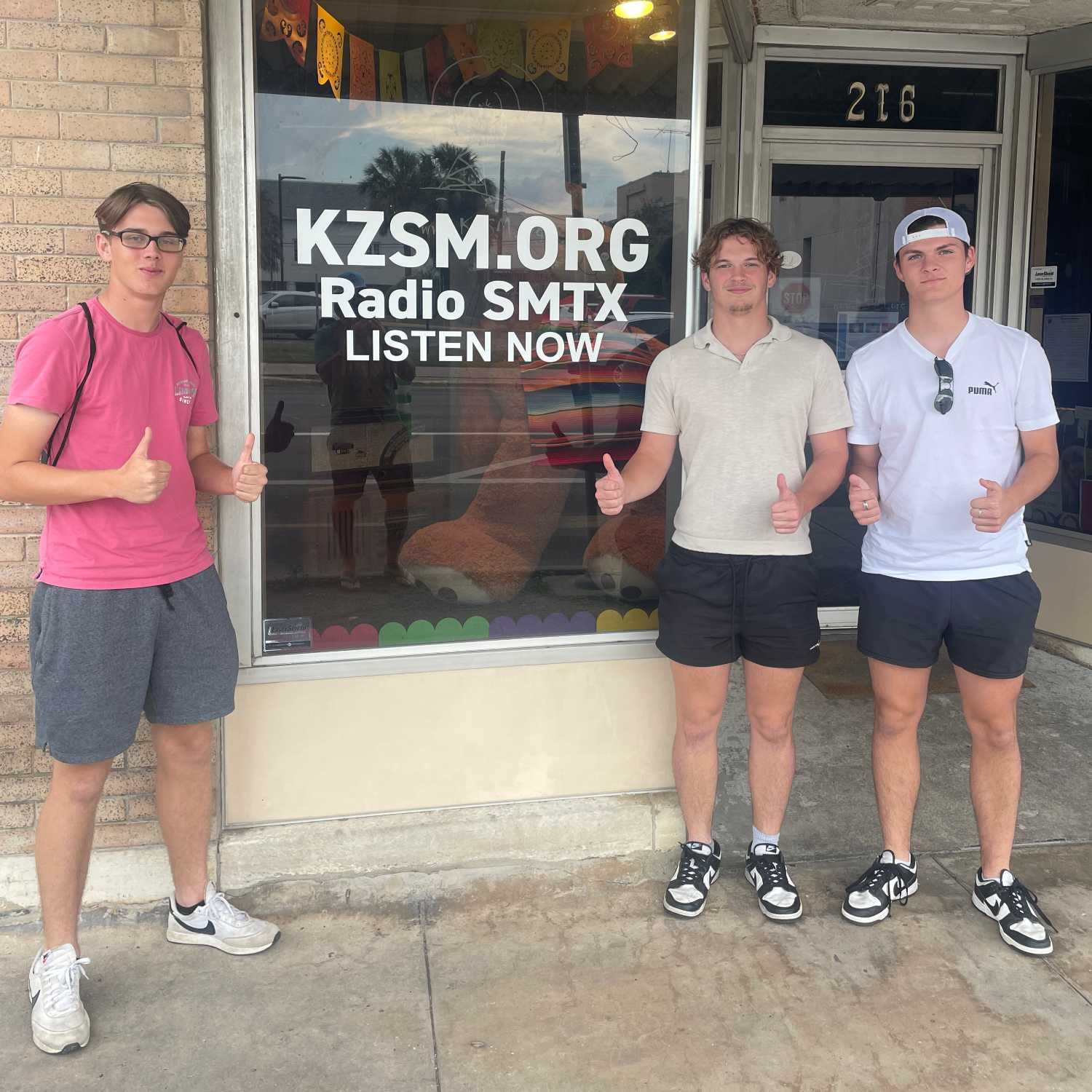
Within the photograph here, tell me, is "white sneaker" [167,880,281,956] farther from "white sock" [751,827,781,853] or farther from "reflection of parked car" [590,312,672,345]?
"reflection of parked car" [590,312,672,345]

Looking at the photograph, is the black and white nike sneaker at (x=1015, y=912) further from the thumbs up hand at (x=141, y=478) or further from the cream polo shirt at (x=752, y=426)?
the thumbs up hand at (x=141, y=478)

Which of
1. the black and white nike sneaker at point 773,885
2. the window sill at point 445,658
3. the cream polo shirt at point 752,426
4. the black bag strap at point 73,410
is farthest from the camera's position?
the window sill at point 445,658

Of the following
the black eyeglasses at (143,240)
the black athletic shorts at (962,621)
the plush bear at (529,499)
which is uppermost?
the black eyeglasses at (143,240)

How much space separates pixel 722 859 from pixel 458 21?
2745mm

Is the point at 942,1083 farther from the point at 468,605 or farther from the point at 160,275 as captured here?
the point at 160,275

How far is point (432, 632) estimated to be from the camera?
141 inches

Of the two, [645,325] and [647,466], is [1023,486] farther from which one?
[645,325]

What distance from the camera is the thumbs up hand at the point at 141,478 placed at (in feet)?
8.09

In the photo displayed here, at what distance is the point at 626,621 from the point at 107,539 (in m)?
1.70

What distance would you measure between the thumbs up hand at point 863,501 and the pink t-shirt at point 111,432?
175 cm

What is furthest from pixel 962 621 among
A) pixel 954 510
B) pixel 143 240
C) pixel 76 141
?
pixel 76 141

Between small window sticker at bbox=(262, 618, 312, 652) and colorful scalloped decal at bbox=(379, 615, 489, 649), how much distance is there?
0.76 ft

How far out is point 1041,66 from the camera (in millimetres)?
5602

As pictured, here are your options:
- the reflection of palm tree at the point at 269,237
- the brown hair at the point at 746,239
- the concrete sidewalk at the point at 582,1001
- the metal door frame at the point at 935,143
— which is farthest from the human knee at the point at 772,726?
the metal door frame at the point at 935,143
